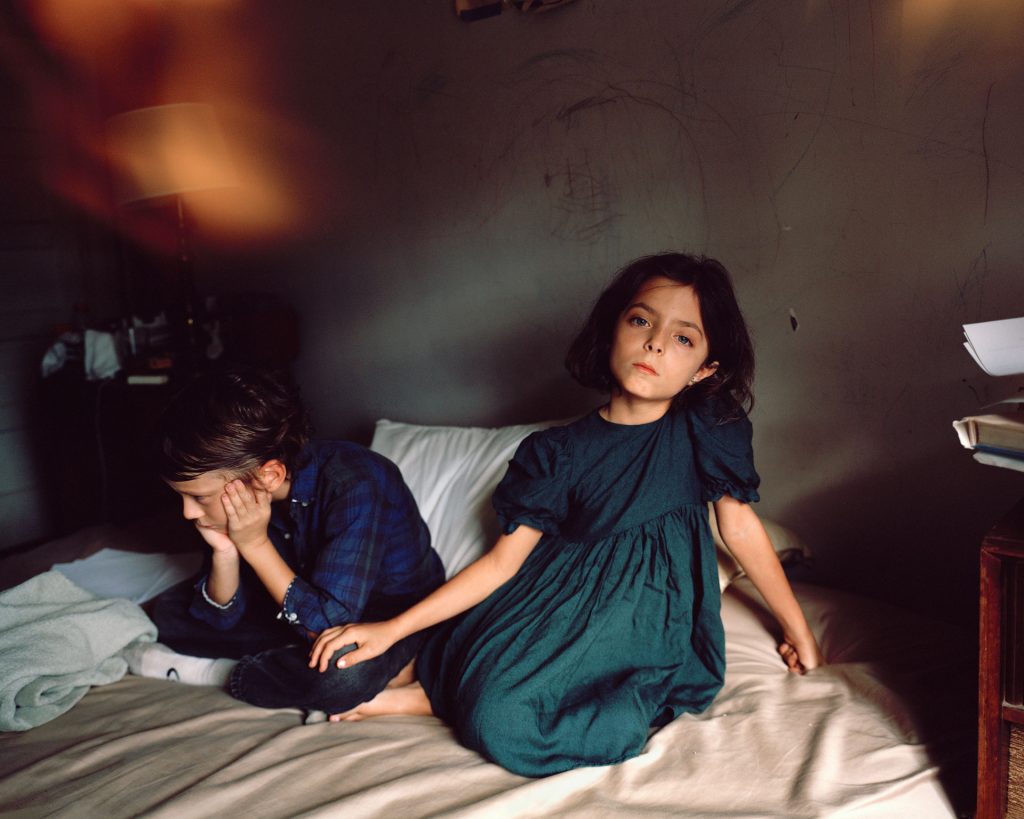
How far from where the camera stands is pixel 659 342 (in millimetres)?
1197

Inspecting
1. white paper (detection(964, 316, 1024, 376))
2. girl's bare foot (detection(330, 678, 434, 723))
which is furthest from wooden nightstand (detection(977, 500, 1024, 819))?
girl's bare foot (detection(330, 678, 434, 723))

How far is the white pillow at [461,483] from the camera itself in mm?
1542

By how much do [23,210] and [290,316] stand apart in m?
1.14

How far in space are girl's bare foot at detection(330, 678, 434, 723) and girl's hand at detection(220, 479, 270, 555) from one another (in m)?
0.30

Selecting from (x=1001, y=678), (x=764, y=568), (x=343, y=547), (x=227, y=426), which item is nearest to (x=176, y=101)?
(x=227, y=426)

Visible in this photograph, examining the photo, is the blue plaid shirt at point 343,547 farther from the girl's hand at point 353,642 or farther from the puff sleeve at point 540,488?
the puff sleeve at point 540,488

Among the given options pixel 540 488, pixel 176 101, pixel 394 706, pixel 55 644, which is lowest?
pixel 394 706

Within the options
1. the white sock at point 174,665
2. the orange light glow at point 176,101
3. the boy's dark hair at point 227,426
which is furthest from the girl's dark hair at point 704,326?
the orange light glow at point 176,101

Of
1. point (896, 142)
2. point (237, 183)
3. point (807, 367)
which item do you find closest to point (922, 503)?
point (807, 367)

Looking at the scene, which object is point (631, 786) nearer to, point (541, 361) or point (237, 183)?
point (541, 361)

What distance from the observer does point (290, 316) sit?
2.42m

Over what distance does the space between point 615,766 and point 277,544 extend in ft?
2.28

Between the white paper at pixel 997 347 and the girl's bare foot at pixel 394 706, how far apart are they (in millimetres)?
926

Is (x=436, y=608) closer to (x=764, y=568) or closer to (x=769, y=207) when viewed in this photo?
(x=764, y=568)
